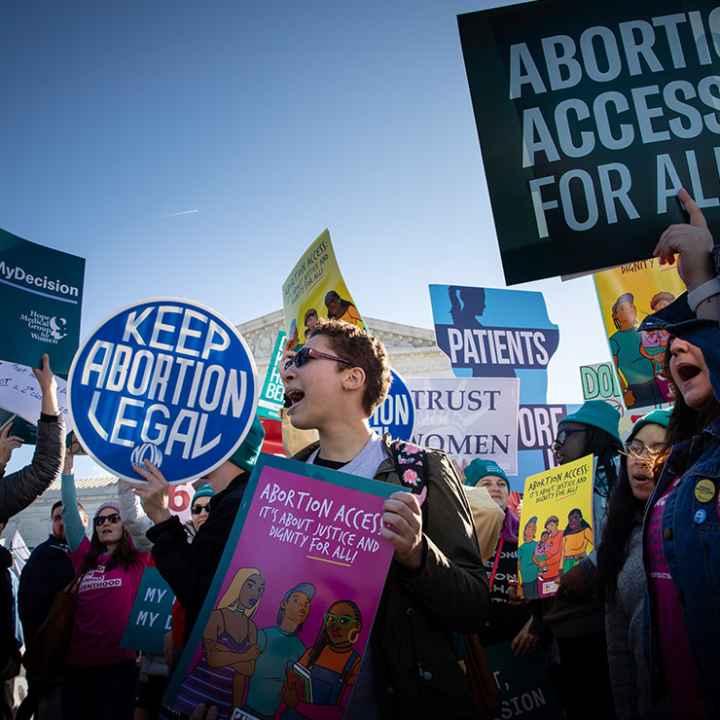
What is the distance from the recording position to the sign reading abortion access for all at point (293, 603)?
1710 millimetres

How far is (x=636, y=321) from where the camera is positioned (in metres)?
5.70

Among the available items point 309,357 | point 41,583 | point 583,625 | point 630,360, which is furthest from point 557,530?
point 41,583

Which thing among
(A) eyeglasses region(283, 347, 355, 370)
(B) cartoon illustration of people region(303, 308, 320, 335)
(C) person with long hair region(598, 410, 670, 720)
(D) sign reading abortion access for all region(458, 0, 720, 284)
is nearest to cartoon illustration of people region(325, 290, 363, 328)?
(B) cartoon illustration of people region(303, 308, 320, 335)

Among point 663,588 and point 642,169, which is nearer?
point 663,588

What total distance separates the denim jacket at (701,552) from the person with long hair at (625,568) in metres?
0.66

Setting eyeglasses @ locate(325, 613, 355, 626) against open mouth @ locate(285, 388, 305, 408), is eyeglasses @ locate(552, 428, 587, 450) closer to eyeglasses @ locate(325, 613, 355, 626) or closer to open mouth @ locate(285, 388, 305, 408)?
open mouth @ locate(285, 388, 305, 408)

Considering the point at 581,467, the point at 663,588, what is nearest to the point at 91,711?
the point at 581,467

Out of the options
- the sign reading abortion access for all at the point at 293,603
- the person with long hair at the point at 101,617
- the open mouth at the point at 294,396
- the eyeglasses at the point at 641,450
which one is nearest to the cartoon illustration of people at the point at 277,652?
the sign reading abortion access for all at the point at 293,603

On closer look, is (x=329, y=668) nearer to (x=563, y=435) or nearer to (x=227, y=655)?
(x=227, y=655)

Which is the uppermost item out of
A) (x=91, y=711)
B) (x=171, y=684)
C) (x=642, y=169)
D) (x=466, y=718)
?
(x=642, y=169)

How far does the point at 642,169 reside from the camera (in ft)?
7.42

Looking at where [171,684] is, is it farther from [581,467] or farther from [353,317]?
[353,317]

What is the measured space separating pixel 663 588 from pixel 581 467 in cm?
169

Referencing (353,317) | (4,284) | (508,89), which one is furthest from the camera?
(353,317)
